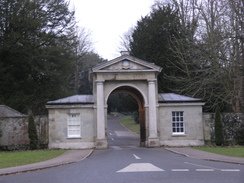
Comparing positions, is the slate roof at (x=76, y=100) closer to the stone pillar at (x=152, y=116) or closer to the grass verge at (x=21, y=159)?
the stone pillar at (x=152, y=116)

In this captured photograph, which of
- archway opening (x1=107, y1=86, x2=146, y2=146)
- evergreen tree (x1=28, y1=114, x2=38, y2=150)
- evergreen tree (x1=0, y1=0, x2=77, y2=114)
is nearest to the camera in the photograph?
evergreen tree (x1=28, y1=114, x2=38, y2=150)

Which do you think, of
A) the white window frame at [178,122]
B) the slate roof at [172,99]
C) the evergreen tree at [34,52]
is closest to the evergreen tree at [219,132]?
the slate roof at [172,99]

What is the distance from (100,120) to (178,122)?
21.3 feet

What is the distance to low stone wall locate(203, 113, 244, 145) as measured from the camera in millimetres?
28797

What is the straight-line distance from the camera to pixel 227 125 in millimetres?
28953

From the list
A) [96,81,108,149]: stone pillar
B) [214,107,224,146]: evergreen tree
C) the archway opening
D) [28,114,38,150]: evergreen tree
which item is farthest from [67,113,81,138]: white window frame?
[214,107,224,146]: evergreen tree

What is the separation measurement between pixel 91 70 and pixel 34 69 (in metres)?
13.7

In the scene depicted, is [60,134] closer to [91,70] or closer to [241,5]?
[91,70]

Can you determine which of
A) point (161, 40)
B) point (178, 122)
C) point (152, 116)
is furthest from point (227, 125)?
point (161, 40)

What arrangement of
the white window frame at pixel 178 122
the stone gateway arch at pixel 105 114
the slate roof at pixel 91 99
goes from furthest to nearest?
the white window frame at pixel 178 122 < the slate roof at pixel 91 99 < the stone gateway arch at pixel 105 114

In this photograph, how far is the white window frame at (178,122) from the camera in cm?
2873

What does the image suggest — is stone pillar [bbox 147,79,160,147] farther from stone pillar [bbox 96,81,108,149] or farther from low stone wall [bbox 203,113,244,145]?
low stone wall [bbox 203,113,244,145]

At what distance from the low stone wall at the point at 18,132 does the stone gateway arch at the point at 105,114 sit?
3.70 ft

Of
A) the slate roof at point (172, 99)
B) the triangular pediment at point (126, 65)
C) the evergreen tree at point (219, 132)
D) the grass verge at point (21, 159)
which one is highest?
the triangular pediment at point (126, 65)
